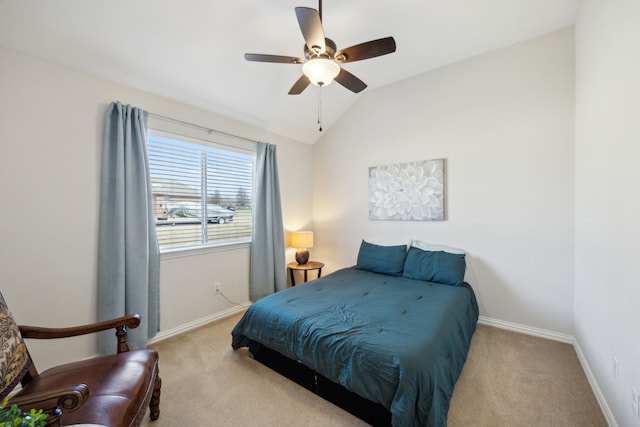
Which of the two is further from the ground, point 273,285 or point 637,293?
point 637,293

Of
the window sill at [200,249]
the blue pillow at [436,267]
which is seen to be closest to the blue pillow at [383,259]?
the blue pillow at [436,267]

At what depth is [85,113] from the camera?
217 cm

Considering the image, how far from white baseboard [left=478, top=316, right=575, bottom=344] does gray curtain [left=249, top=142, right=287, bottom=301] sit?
2519mm

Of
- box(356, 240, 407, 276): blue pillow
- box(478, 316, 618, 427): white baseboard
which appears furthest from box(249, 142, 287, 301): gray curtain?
box(478, 316, 618, 427): white baseboard

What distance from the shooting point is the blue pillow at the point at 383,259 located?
3.11m

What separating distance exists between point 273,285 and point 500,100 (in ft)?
11.4

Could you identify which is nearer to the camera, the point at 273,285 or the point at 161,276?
the point at 161,276

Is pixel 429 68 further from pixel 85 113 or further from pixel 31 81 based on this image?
pixel 31 81

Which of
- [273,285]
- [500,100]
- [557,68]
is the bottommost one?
[273,285]

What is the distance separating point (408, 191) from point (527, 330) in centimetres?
191

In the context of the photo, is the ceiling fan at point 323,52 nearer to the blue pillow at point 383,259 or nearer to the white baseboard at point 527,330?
the blue pillow at point 383,259

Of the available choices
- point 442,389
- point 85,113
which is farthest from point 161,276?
point 442,389

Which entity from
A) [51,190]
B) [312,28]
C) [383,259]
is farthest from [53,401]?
[383,259]

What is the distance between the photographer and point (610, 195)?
5.26ft
